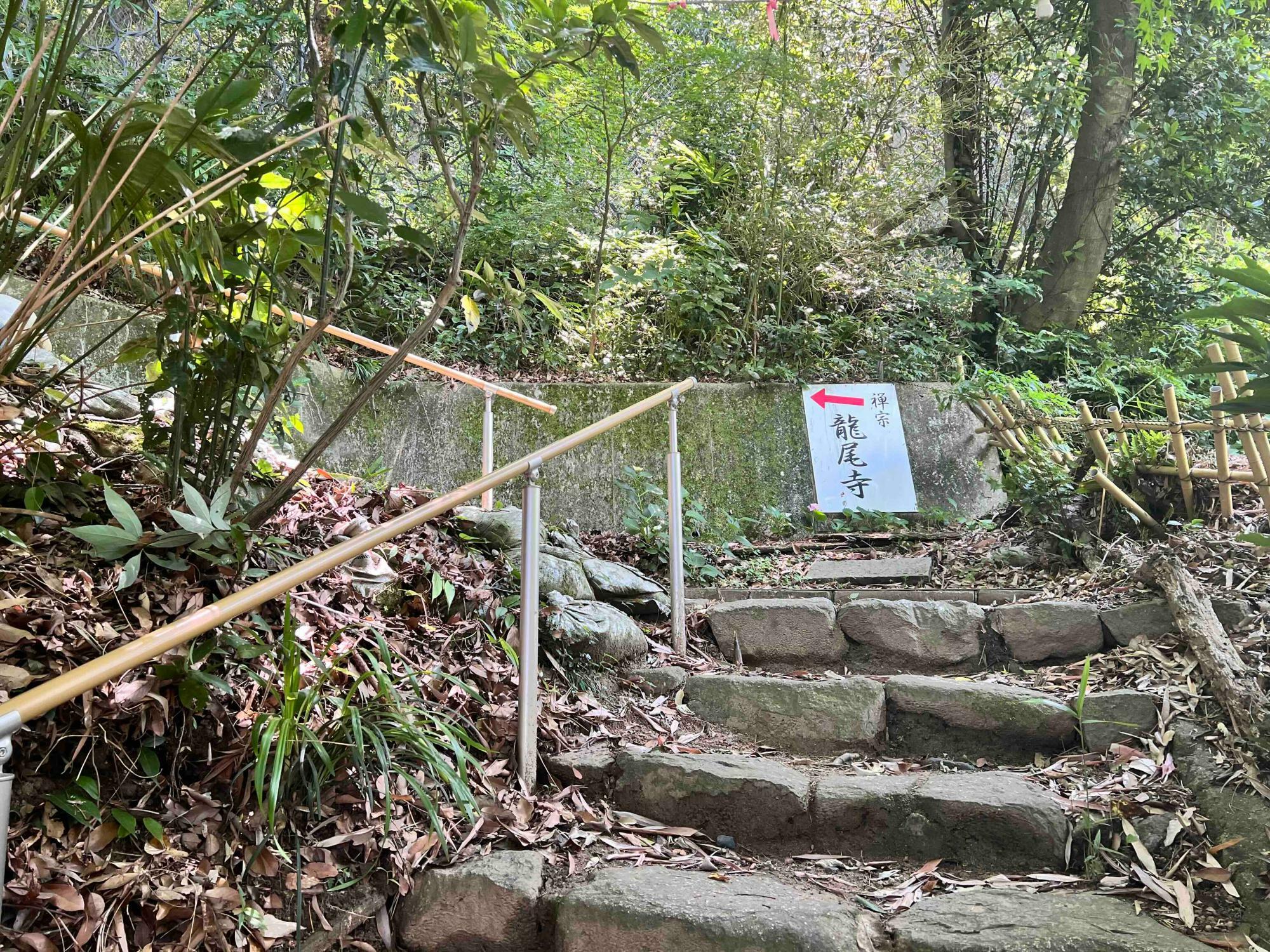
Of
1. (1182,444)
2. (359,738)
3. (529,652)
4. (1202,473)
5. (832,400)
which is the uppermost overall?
(832,400)

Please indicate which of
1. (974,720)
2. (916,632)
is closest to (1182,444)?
(916,632)

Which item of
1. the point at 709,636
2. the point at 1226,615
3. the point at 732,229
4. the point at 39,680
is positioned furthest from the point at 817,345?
the point at 39,680

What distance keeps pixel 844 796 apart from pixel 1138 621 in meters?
1.24

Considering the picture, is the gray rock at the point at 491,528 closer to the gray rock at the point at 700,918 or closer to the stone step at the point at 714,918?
the stone step at the point at 714,918

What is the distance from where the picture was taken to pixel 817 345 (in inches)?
195

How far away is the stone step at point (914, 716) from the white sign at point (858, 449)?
2.13 metres

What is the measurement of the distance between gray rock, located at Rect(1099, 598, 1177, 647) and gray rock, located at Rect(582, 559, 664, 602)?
4.66 feet

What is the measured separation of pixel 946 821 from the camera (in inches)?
71.1

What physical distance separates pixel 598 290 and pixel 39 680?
11.8 feet

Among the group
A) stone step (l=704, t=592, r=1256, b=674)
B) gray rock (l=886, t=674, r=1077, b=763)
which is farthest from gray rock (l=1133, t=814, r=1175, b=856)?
stone step (l=704, t=592, r=1256, b=674)

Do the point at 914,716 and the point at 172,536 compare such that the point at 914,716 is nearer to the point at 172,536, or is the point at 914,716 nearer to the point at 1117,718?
the point at 1117,718

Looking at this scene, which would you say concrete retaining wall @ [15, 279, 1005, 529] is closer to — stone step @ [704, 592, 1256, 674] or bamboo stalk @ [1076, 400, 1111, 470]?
bamboo stalk @ [1076, 400, 1111, 470]

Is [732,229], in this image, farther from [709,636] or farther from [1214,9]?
[1214,9]

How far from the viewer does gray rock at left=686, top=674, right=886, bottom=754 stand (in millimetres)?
2309
